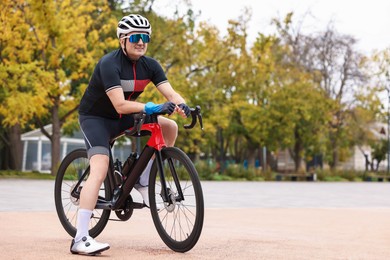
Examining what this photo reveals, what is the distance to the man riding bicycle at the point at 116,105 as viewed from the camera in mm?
5707

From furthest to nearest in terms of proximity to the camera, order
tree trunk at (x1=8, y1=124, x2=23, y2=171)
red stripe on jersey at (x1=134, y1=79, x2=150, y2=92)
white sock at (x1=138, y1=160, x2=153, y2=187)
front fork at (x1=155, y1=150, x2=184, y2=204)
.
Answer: tree trunk at (x1=8, y1=124, x2=23, y2=171), white sock at (x1=138, y1=160, x2=153, y2=187), red stripe on jersey at (x1=134, y1=79, x2=150, y2=92), front fork at (x1=155, y1=150, x2=184, y2=204)

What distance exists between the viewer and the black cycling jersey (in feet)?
18.8

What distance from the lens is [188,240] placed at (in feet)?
18.5

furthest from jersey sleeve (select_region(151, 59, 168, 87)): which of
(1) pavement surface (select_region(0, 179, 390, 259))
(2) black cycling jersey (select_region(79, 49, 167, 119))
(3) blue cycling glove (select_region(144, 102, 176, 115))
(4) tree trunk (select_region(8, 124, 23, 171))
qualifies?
(4) tree trunk (select_region(8, 124, 23, 171))

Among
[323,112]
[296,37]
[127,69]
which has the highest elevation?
[296,37]

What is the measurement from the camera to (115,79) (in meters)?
5.71

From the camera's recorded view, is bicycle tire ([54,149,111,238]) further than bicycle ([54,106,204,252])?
Yes

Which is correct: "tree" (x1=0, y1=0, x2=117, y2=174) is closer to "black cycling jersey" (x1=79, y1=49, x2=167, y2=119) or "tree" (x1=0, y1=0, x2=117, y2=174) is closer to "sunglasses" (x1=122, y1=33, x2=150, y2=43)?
"black cycling jersey" (x1=79, y1=49, x2=167, y2=119)

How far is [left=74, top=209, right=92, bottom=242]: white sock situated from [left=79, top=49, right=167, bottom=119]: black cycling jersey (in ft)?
2.67

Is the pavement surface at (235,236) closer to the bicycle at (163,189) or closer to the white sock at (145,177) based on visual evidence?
the bicycle at (163,189)

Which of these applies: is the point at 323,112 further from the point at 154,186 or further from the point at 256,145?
the point at 154,186

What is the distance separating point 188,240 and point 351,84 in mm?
44671

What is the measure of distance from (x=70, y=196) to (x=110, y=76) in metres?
1.58

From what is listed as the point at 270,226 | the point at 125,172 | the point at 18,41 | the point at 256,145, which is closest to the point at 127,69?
A: the point at 125,172
